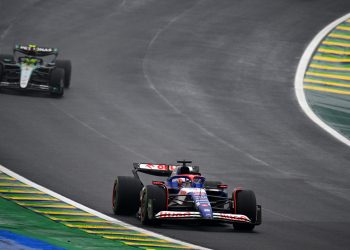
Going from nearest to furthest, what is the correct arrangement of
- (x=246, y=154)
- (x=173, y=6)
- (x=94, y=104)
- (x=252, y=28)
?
(x=246, y=154), (x=94, y=104), (x=252, y=28), (x=173, y=6)

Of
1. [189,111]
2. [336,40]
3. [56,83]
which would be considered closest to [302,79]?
[336,40]

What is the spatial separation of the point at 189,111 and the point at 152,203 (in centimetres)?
1523

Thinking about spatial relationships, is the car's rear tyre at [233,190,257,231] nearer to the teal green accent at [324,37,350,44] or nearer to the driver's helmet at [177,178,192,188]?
the driver's helmet at [177,178,192,188]

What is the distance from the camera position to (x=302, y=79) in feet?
125

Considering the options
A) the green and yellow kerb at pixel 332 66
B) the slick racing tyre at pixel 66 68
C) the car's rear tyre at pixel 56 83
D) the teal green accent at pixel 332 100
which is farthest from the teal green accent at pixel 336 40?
the car's rear tyre at pixel 56 83

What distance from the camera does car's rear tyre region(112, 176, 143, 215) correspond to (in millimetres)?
19078

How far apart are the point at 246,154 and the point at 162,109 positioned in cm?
566

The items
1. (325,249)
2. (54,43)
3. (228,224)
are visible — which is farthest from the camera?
(54,43)

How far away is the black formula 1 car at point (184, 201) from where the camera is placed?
58.1 ft

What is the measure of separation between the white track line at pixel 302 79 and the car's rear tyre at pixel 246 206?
12408 mm

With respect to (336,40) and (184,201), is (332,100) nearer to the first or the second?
(336,40)

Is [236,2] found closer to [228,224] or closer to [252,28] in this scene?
[252,28]

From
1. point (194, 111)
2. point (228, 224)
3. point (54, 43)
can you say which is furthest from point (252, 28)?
point (228, 224)

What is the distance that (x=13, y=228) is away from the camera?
17.0 meters
